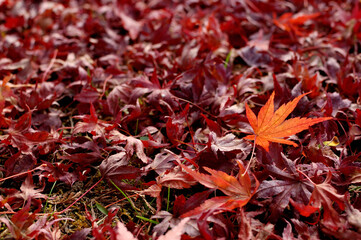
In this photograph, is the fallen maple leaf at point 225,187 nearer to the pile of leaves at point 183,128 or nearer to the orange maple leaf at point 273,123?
the pile of leaves at point 183,128

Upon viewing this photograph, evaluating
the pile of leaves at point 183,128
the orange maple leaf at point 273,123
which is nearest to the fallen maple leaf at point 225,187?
the pile of leaves at point 183,128

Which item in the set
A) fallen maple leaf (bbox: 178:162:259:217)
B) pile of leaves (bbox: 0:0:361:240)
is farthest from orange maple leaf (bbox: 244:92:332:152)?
fallen maple leaf (bbox: 178:162:259:217)

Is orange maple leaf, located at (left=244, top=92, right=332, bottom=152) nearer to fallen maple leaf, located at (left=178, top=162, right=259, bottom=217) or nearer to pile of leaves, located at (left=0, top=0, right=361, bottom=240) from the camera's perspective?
pile of leaves, located at (left=0, top=0, right=361, bottom=240)

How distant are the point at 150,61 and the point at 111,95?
0.32 meters

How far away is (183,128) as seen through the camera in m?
1.05

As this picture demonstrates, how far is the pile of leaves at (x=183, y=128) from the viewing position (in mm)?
811

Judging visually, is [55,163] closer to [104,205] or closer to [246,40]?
[104,205]

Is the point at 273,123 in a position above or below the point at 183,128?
above

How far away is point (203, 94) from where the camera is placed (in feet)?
3.93

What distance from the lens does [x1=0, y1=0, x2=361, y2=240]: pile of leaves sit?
81 cm

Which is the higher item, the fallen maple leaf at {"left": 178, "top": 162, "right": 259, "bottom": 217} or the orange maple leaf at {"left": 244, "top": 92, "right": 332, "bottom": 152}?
the orange maple leaf at {"left": 244, "top": 92, "right": 332, "bottom": 152}

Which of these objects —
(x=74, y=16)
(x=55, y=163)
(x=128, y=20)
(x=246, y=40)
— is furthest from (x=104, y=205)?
(x=74, y=16)

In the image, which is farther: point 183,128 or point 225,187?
point 183,128

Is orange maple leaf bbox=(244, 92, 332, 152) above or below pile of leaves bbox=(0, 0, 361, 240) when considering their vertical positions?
above
